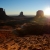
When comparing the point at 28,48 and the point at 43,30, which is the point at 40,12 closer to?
the point at 43,30

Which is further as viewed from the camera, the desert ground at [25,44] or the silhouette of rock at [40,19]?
the silhouette of rock at [40,19]

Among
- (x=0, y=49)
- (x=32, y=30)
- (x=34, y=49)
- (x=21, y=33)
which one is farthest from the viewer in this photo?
(x=32, y=30)

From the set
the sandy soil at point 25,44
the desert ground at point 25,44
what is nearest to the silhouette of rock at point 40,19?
the desert ground at point 25,44

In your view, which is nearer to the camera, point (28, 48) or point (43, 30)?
point (28, 48)

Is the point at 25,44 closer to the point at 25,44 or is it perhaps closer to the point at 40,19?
the point at 25,44

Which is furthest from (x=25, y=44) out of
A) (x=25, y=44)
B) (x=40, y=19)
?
(x=40, y=19)

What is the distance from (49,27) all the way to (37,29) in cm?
259

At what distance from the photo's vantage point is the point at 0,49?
10453mm

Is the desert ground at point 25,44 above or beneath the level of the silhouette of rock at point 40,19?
Answer: above

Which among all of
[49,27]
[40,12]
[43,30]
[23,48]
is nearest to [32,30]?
[43,30]

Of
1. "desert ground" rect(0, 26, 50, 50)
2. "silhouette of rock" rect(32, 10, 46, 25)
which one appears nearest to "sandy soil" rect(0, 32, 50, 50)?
"desert ground" rect(0, 26, 50, 50)

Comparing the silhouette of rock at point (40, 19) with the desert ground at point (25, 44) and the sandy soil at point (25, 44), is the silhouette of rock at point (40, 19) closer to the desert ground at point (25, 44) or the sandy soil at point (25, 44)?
the desert ground at point (25, 44)

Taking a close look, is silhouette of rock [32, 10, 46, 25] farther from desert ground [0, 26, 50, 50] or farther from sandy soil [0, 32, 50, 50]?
sandy soil [0, 32, 50, 50]

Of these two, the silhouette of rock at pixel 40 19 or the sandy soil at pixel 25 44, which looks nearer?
the sandy soil at pixel 25 44
